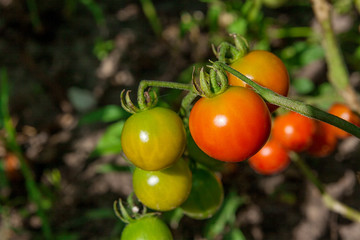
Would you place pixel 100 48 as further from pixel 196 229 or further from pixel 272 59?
pixel 272 59

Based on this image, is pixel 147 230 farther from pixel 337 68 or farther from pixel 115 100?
pixel 115 100

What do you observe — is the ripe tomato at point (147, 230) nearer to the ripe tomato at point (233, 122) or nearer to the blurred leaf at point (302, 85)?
the ripe tomato at point (233, 122)

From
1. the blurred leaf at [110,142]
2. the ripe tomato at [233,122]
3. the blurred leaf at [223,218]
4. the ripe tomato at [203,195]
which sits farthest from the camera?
the blurred leaf at [223,218]

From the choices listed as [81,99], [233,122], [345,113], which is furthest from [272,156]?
[81,99]

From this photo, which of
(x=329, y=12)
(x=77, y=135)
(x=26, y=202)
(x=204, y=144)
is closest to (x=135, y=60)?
(x=77, y=135)

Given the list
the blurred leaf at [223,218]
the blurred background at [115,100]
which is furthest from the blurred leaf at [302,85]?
the blurred leaf at [223,218]

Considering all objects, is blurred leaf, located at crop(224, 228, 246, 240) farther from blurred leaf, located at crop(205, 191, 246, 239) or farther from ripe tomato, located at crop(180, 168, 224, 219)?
ripe tomato, located at crop(180, 168, 224, 219)
